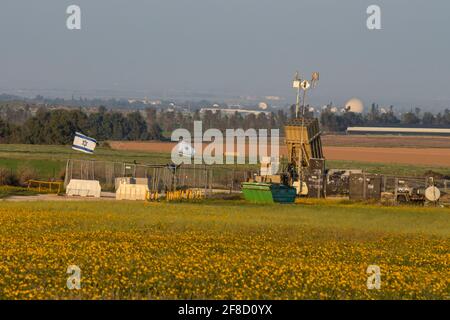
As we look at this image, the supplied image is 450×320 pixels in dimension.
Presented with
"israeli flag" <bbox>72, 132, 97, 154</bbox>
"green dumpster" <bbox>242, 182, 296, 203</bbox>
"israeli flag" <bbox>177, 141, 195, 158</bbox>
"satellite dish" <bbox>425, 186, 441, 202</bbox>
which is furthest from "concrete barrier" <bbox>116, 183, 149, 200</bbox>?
"israeli flag" <bbox>177, 141, 195, 158</bbox>

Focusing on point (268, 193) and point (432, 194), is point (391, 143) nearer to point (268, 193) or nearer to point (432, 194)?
point (432, 194)

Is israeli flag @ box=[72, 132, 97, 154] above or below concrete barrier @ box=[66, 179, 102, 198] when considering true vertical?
above

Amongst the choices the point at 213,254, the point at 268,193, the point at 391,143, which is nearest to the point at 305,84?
the point at 268,193

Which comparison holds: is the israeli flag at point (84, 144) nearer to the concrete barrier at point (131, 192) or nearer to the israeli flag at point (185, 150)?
the concrete barrier at point (131, 192)

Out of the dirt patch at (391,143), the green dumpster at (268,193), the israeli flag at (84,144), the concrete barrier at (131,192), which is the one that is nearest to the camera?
the concrete barrier at (131,192)

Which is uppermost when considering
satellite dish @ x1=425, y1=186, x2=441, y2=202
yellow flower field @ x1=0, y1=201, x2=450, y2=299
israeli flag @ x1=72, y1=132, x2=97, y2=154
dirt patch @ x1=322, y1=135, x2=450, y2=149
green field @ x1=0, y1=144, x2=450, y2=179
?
israeli flag @ x1=72, y1=132, x2=97, y2=154

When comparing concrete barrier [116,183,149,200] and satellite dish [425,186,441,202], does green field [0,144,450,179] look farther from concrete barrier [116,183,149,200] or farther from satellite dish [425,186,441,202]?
satellite dish [425,186,441,202]

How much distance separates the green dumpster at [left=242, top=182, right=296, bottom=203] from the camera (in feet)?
192

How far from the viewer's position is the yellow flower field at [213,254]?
19.7m

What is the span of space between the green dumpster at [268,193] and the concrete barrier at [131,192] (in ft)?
20.4

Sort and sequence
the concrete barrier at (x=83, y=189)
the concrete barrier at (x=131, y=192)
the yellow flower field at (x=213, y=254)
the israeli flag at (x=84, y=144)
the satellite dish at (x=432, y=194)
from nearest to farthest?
the yellow flower field at (x=213, y=254) < the concrete barrier at (x=131, y=192) < the satellite dish at (x=432, y=194) < the concrete barrier at (x=83, y=189) < the israeli flag at (x=84, y=144)

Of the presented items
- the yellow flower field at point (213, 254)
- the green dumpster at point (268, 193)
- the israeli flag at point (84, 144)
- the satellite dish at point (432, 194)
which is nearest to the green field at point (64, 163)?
the israeli flag at point (84, 144)

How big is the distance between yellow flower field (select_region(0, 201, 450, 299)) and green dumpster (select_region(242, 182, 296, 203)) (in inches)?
504
